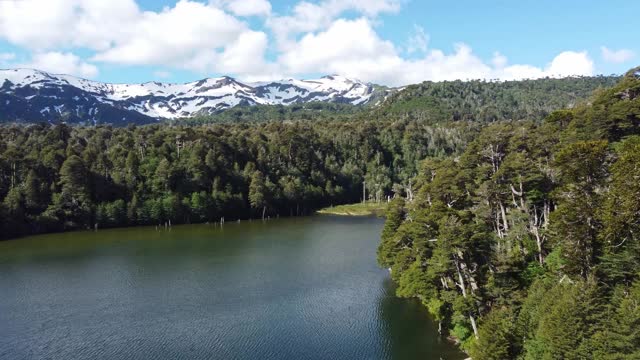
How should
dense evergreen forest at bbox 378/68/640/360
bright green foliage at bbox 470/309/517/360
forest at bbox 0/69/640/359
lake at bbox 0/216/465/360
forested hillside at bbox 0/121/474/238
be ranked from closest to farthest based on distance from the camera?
dense evergreen forest at bbox 378/68/640/360 < forest at bbox 0/69/640/359 < bright green foliage at bbox 470/309/517/360 < lake at bbox 0/216/465/360 < forested hillside at bbox 0/121/474/238

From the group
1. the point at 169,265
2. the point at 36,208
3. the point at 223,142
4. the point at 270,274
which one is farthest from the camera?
the point at 223,142

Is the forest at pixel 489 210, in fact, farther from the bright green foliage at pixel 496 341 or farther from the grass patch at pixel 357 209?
the grass patch at pixel 357 209

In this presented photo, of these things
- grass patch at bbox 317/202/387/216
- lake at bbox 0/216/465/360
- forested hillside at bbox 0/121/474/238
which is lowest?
lake at bbox 0/216/465/360

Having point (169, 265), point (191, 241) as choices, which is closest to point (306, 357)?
point (169, 265)

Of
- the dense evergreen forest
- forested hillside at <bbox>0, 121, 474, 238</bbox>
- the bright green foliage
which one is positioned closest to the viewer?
the dense evergreen forest

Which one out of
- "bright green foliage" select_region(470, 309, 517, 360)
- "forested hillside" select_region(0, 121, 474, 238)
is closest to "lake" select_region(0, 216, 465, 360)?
"bright green foliage" select_region(470, 309, 517, 360)

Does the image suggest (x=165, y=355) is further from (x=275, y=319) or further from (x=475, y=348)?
(x=475, y=348)

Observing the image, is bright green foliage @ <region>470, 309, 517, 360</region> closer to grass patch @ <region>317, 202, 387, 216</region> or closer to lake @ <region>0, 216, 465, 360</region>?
lake @ <region>0, 216, 465, 360</region>

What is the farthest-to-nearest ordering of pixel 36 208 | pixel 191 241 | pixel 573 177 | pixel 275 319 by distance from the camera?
pixel 36 208 < pixel 191 241 < pixel 275 319 < pixel 573 177
